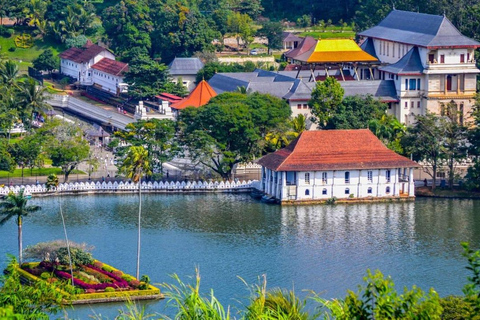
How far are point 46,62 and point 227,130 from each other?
44.0m

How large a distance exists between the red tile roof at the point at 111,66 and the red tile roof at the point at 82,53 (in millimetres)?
1266

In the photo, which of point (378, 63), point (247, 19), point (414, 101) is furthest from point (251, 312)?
point (247, 19)

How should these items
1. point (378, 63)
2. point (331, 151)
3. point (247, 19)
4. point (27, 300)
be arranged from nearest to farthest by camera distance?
point (27, 300) → point (331, 151) → point (378, 63) → point (247, 19)

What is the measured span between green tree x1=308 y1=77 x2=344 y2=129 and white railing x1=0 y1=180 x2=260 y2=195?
10093mm

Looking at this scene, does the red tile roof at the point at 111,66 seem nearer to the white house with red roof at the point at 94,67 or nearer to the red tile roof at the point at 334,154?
the white house with red roof at the point at 94,67

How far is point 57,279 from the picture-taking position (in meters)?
60.6

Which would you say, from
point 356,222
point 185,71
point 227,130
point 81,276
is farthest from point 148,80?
point 81,276

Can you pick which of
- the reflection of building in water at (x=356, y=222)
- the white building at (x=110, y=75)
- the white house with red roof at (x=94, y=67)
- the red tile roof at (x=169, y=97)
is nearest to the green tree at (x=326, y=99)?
the reflection of building in water at (x=356, y=222)

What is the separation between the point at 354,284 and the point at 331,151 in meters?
19.8

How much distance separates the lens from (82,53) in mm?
123188

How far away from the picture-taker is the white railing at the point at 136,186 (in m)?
80.7

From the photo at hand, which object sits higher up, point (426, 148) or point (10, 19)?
point (10, 19)

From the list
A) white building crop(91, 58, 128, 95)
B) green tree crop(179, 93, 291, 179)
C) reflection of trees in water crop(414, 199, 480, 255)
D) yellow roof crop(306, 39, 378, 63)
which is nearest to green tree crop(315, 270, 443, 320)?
reflection of trees in water crop(414, 199, 480, 255)

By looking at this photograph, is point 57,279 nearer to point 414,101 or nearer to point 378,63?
point 414,101
